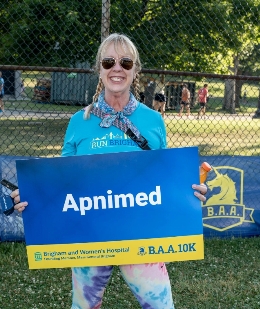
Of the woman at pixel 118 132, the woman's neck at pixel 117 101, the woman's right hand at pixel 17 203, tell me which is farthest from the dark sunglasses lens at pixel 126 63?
the woman's right hand at pixel 17 203

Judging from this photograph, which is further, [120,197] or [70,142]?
[70,142]

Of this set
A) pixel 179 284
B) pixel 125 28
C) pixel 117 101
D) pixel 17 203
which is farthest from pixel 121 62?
pixel 125 28

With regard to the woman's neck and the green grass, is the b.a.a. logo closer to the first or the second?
the green grass

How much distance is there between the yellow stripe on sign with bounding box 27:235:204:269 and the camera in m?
2.44

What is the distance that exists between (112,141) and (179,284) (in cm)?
224

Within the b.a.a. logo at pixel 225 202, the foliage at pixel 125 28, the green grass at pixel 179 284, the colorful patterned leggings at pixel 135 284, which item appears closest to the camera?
the colorful patterned leggings at pixel 135 284

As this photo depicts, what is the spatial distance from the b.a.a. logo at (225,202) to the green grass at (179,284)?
0.45 m

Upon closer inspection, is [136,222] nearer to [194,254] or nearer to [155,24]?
[194,254]

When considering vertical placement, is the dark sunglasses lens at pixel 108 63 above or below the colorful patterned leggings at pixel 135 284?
above

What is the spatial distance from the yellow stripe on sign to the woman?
0.15ft

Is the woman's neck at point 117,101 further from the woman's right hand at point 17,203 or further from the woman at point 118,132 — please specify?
the woman's right hand at point 17,203

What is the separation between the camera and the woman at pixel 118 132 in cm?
242

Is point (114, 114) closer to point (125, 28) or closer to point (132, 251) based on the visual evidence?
point (132, 251)

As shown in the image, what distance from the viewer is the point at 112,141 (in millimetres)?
2461
